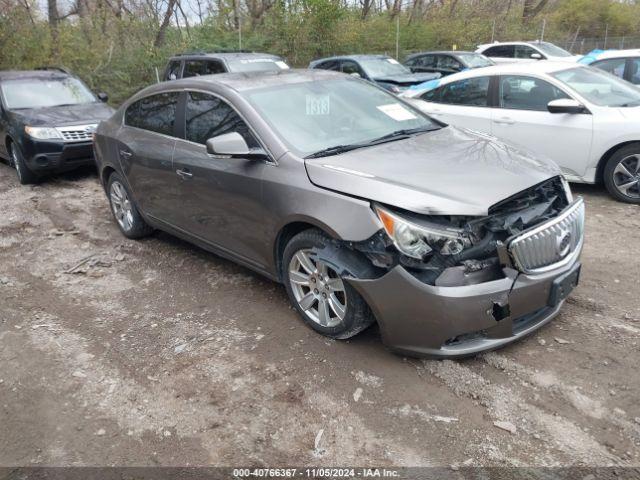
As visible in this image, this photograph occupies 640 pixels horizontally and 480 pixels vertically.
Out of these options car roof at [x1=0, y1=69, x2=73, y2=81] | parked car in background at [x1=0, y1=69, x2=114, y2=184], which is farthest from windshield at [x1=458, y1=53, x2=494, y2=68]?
car roof at [x1=0, y1=69, x2=73, y2=81]

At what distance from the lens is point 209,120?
167 inches

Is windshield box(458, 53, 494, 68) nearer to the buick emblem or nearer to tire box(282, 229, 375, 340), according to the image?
the buick emblem

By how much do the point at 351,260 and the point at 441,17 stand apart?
25.6m

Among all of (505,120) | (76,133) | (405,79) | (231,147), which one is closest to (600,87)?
(505,120)

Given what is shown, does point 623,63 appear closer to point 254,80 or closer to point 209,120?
point 254,80

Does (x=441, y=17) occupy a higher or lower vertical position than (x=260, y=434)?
higher

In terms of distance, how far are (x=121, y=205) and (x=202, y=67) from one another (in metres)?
5.08

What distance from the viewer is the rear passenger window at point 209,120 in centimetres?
395

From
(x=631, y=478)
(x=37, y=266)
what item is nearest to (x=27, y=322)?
(x=37, y=266)

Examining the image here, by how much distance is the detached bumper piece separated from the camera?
9.55 feet

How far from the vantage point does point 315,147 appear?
3.70 m

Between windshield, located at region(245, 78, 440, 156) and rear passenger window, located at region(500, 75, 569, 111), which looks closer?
windshield, located at region(245, 78, 440, 156)

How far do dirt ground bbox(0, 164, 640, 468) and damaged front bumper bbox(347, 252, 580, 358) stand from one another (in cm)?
20

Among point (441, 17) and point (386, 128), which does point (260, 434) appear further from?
point (441, 17)
